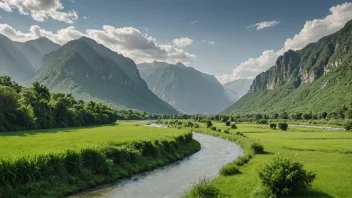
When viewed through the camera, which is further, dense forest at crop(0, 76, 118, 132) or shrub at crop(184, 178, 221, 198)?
dense forest at crop(0, 76, 118, 132)

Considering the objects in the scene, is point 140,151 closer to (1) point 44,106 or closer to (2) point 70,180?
(2) point 70,180

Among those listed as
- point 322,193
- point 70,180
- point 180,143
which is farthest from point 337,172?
point 180,143

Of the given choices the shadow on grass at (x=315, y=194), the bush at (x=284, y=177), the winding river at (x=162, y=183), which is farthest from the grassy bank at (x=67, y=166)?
the shadow on grass at (x=315, y=194)

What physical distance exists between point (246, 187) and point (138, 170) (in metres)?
22.7

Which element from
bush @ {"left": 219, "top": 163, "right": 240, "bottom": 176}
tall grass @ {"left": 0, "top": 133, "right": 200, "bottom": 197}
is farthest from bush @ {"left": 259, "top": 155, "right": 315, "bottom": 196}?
tall grass @ {"left": 0, "top": 133, "right": 200, "bottom": 197}

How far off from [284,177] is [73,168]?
25106mm

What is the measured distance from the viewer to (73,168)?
37156mm

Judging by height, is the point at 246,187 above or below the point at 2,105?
below

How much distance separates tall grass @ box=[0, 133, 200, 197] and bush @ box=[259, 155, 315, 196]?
21.7 metres

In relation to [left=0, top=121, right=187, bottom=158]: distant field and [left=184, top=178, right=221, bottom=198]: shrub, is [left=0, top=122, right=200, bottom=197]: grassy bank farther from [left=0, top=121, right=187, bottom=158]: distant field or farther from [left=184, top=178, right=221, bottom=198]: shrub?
[left=184, top=178, right=221, bottom=198]: shrub

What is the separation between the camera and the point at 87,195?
3366 cm

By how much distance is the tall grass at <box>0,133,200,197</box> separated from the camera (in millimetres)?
28625

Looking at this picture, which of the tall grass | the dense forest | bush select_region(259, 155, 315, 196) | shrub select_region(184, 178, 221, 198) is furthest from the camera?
the dense forest

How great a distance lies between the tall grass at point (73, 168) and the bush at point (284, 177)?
21.7 meters
